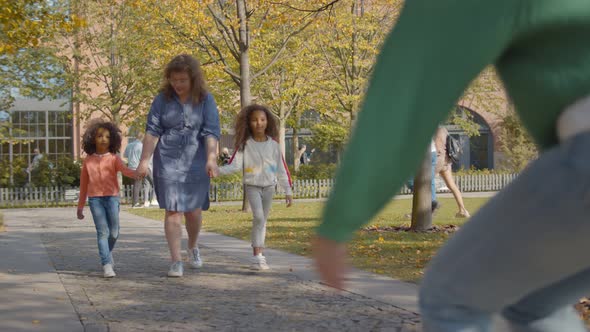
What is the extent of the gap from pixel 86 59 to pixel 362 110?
3324 cm

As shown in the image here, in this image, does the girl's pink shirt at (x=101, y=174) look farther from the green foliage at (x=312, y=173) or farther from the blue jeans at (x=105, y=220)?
the green foliage at (x=312, y=173)

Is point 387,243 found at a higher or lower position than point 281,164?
lower

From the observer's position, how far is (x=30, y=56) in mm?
30641

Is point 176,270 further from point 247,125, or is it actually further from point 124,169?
point 247,125

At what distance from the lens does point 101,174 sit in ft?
24.9

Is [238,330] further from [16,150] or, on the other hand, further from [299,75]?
[16,150]

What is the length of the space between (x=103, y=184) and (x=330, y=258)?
620 cm

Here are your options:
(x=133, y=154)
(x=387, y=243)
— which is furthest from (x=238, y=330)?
(x=133, y=154)

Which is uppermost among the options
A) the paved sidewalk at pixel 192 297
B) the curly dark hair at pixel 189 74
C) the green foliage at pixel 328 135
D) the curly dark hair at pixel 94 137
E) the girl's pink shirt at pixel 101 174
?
the green foliage at pixel 328 135

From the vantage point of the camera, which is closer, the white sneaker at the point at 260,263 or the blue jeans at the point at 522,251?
the blue jeans at the point at 522,251

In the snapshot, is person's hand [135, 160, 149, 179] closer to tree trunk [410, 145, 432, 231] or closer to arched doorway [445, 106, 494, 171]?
tree trunk [410, 145, 432, 231]

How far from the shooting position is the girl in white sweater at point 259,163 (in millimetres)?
7844

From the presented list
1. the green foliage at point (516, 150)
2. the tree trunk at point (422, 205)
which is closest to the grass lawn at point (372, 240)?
the tree trunk at point (422, 205)

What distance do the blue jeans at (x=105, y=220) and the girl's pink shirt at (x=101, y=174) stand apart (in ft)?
0.24
